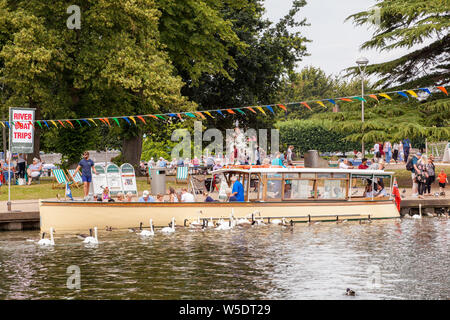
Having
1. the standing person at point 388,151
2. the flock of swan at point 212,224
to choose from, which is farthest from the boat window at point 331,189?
the standing person at point 388,151

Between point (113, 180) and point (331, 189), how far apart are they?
11601 millimetres

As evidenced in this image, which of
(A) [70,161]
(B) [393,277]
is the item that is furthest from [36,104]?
(B) [393,277]

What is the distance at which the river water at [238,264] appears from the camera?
17.1 meters

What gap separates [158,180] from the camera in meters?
36.3

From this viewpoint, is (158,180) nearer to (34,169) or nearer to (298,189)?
(34,169)

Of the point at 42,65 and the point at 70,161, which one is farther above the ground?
the point at 42,65

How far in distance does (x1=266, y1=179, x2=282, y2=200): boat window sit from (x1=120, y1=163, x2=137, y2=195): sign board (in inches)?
395

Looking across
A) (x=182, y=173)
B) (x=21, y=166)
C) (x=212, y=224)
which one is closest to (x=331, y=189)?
(x=212, y=224)

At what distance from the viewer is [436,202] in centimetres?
3291

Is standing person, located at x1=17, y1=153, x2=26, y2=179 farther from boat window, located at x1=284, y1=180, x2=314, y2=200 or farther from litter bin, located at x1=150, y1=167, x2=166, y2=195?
boat window, located at x1=284, y1=180, x2=314, y2=200

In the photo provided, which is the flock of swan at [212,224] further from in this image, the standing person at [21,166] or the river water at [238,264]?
Result: the standing person at [21,166]

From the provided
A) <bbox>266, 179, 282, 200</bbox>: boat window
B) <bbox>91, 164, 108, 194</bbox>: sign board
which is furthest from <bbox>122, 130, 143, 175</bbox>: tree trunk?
<bbox>266, 179, 282, 200</bbox>: boat window
